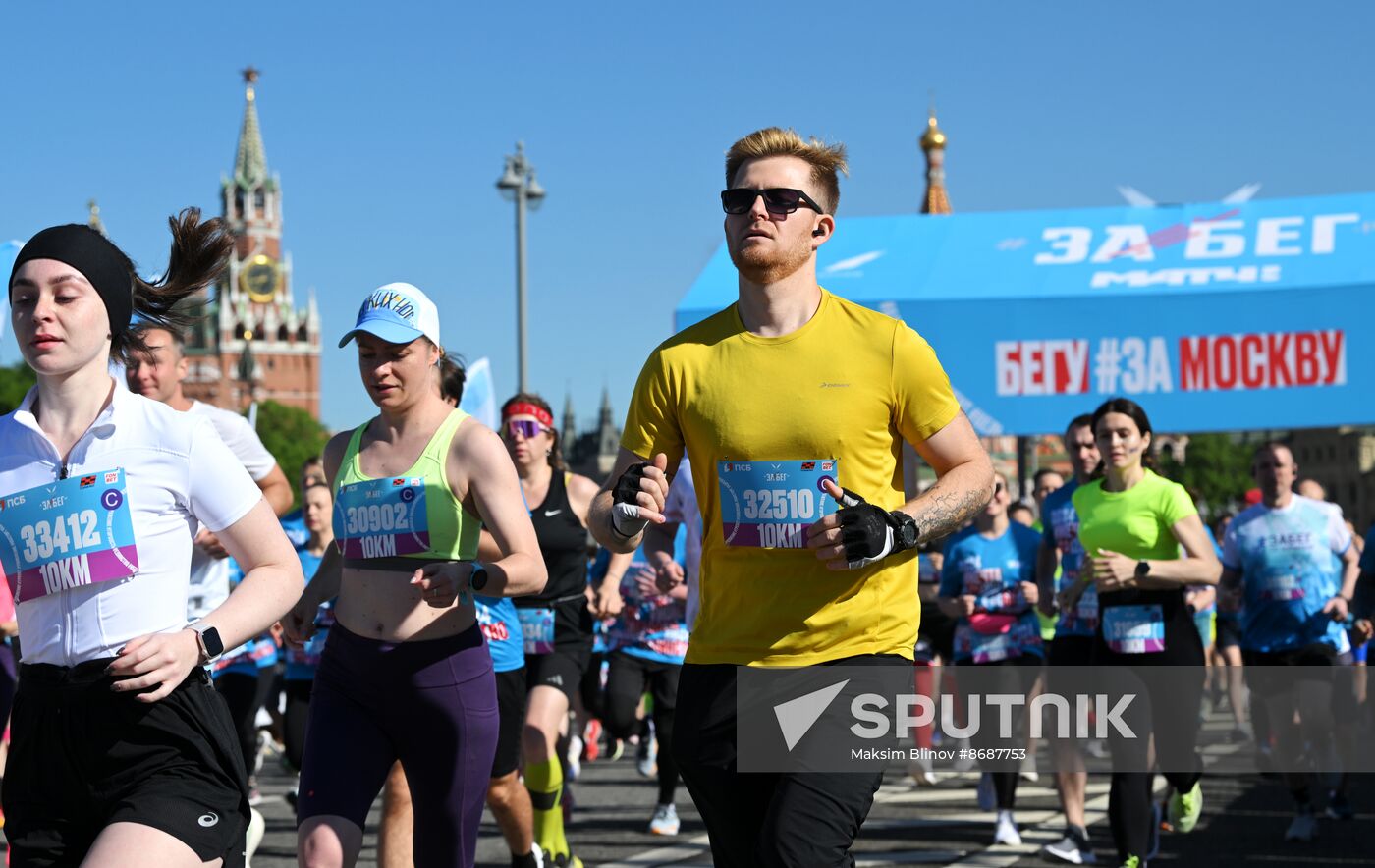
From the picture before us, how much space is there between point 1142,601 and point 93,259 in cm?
535

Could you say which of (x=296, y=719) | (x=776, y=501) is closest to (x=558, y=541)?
(x=296, y=719)

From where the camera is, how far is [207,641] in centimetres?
376

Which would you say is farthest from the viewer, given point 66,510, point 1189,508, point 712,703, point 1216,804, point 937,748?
point 937,748

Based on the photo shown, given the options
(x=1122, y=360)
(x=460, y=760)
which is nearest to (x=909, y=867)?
(x=460, y=760)

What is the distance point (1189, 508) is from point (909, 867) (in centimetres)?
213

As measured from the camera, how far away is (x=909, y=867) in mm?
8438

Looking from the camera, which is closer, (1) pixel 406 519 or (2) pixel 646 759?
(1) pixel 406 519

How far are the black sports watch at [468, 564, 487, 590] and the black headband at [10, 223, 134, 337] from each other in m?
1.51

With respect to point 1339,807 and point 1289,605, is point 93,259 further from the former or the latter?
point 1339,807

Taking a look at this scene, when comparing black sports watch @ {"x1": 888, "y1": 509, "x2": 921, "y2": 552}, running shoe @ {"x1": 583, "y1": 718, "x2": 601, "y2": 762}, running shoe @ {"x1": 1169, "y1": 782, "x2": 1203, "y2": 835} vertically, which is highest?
black sports watch @ {"x1": 888, "y1": 509, "x2": 921, "y2": 552}

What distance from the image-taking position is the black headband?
3820 millimetres

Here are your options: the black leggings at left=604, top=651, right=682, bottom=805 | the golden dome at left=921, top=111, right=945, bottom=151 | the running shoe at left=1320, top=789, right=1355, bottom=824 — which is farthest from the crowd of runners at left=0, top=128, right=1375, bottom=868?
the golden dome at left=921, top=111, right=945, bottom=151

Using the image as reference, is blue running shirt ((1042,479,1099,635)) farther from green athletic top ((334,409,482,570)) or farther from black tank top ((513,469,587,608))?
green athletic top ((334,409,482,570))

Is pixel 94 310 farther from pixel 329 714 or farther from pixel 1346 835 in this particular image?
pixel 1346 835
